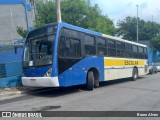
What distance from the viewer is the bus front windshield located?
39.4 feet

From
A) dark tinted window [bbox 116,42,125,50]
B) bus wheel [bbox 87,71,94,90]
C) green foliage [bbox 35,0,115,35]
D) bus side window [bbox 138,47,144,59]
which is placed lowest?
bus wheel [bbox 87,71,94,90]

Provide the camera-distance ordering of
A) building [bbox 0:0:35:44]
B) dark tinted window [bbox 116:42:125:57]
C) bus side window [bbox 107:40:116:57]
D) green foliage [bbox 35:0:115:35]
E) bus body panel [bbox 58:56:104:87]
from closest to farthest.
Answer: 1. bus body panel [bbox 58:56:104:87]
2. bus side window [bbox 107:40:116:57]
3. dark tinted window [bbox 116:42:125:57]
4. green foliage [bbox 35:0:115:35]
5. building [bbox 0:0:35:44]

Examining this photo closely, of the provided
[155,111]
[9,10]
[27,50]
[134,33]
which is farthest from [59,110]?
[134,33]

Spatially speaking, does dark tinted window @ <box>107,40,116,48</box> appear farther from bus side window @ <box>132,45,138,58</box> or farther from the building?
the building

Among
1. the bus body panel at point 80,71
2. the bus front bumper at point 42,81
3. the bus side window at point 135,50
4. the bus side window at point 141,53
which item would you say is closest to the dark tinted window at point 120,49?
the bus side window at point 135,50

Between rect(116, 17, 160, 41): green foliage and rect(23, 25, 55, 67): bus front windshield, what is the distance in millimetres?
51251

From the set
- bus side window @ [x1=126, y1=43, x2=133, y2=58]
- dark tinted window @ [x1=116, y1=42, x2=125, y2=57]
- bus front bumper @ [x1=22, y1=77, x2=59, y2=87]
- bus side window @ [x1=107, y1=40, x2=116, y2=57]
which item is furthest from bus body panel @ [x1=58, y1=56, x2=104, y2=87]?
bus side window @ [x1=126, y1=43, x2=133, y2=58]

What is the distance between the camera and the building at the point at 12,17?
31.7 meters

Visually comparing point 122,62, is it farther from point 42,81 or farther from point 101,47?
point 42,81

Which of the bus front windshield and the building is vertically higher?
the building

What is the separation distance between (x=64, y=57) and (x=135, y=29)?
54.0m

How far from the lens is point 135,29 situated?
63781 millimetres

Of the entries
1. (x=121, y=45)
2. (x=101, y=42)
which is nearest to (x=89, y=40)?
(x=101, y=42)

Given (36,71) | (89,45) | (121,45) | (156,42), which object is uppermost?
(156,42)
